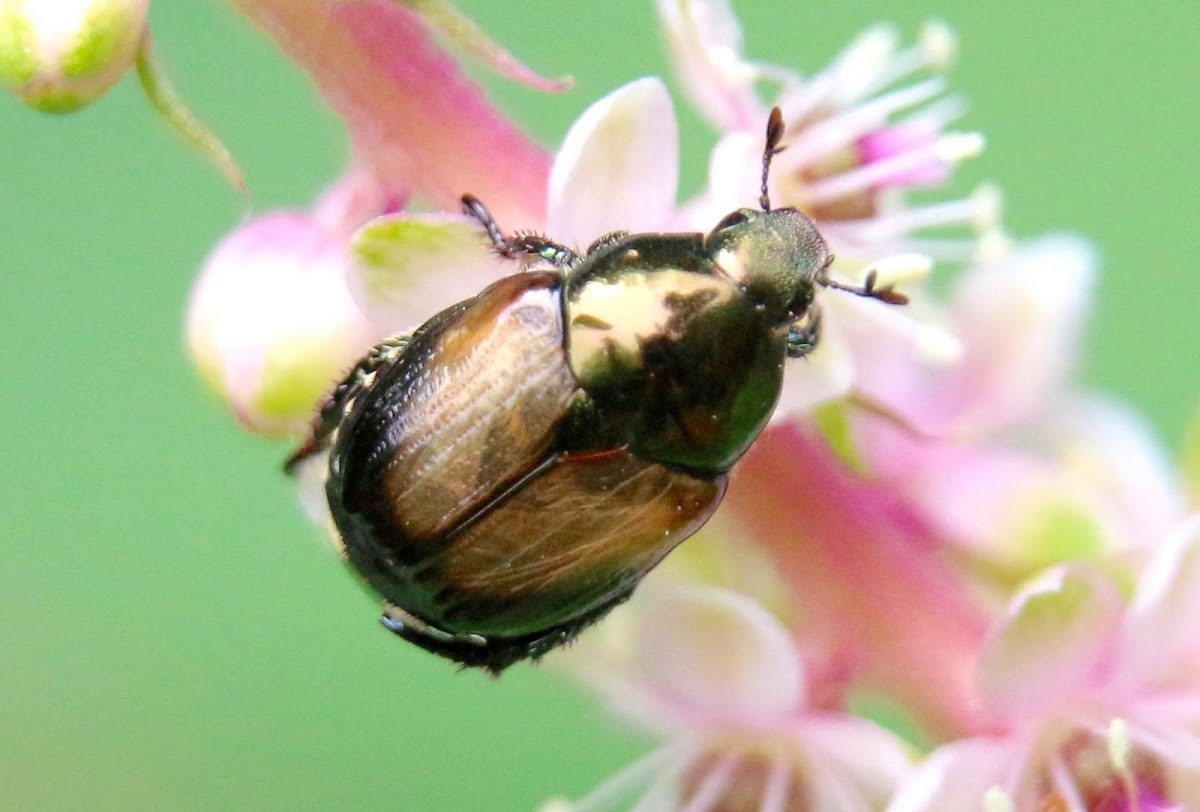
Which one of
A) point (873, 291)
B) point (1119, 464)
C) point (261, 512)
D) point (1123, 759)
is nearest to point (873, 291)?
point (873, 291)

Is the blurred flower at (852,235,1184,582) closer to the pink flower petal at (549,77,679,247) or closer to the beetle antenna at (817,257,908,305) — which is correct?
the beetle antenna at (817,257,908,305)

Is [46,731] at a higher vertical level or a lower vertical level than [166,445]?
lower

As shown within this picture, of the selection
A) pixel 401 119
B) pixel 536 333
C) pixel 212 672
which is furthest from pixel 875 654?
pixel 212 672

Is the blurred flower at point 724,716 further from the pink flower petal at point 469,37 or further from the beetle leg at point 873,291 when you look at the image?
the pink flower petal at point 469,37

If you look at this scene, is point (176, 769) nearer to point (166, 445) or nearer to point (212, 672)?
point (212, 672)

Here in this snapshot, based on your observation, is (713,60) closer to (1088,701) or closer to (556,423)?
(556,423)

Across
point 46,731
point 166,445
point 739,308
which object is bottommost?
point 46,731
